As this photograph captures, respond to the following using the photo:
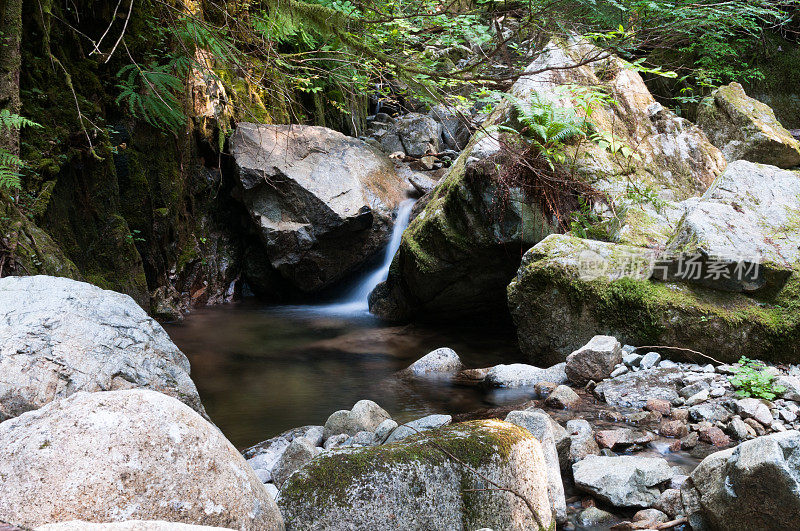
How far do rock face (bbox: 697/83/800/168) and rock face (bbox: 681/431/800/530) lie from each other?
6774 mm

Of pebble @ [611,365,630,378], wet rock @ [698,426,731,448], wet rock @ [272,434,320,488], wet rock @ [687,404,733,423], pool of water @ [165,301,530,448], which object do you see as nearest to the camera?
wet rock @ [272,434,320,488]

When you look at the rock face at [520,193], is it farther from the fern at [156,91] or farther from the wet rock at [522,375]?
the fern at [156,91]

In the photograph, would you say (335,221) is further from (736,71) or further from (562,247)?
(736,71)

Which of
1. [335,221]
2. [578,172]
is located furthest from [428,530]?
[335,221]

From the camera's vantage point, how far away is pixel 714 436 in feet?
11.6

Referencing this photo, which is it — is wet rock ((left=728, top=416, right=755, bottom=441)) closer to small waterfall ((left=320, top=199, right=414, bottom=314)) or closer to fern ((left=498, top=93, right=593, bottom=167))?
fern ((left=498, top=93, right=593, bottom=167))

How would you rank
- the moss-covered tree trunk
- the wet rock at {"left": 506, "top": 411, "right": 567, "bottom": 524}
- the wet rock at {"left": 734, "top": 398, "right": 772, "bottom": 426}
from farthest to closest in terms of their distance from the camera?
the moss-covered tree trunk, the wet rock at {"left": 734, "top": 398, "right": 772, "bottom": 426}, the wet rock at {"left": 506, "top": 411, "right": 567, "bottom": 524}

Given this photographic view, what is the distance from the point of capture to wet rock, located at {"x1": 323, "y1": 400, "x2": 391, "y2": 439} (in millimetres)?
4027

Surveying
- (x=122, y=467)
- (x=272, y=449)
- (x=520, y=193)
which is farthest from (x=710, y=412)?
(x=122, y=467)

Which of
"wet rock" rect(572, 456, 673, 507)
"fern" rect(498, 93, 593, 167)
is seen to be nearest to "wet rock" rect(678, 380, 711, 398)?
"wet rock" rect(572, 456, 673, 507)

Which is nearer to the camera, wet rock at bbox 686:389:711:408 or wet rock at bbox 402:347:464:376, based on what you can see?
wet rock at bbox 686:389:711:408

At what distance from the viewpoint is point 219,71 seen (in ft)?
28.4

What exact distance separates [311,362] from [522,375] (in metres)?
2.62

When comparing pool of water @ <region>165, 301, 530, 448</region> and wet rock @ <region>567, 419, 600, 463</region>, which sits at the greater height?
wet rock @ <region>567, 419, 600, 463</region>
